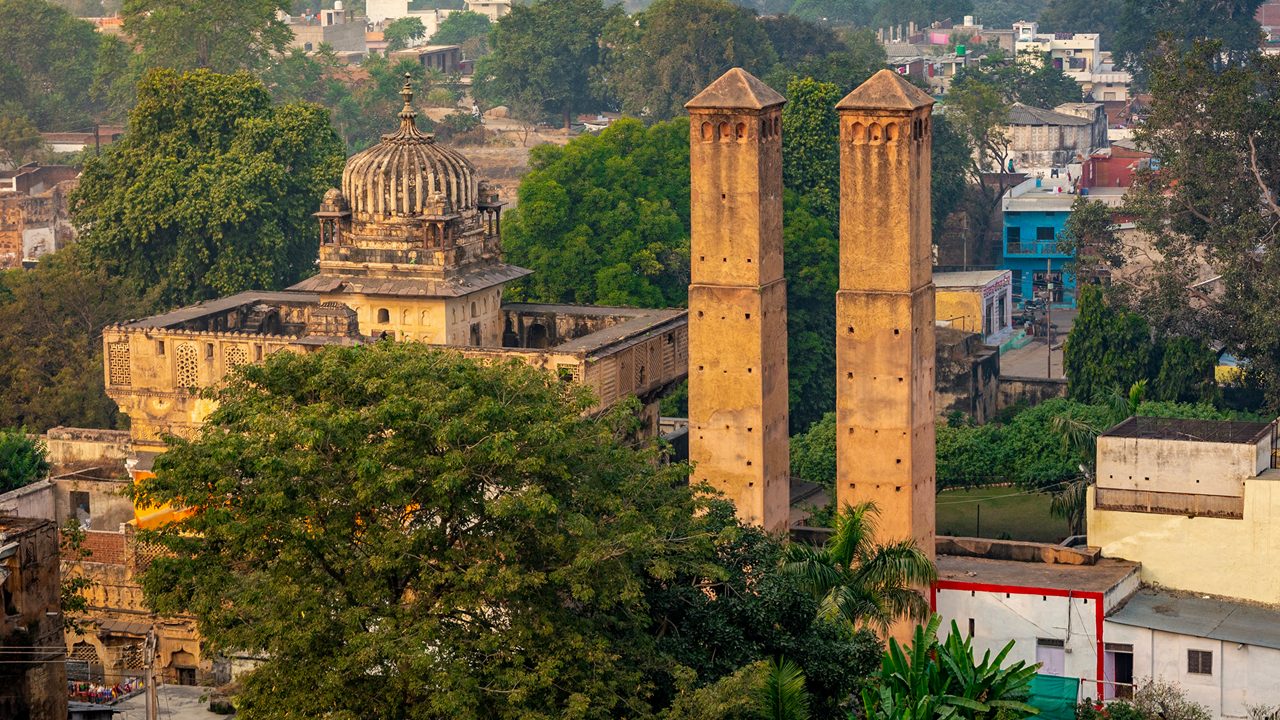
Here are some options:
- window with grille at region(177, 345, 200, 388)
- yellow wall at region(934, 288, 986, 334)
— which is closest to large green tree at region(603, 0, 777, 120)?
yellow wall at region(934, 288, 986, 334)

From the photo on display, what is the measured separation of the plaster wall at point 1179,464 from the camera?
34906mm

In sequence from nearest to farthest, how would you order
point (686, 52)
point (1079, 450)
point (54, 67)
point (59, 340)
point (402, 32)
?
point (1079, 450) → point (59, 340) → point (686, 52) → point (54, 67) → point (402, 32)

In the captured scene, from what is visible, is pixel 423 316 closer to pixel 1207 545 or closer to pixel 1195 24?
pixel 1207 545

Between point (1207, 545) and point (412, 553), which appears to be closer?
point (412, 553)

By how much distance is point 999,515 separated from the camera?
144 ft

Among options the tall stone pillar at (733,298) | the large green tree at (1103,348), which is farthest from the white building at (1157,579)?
the large green tree at (1103,348)

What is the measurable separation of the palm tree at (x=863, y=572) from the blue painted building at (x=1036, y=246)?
33.4 metres

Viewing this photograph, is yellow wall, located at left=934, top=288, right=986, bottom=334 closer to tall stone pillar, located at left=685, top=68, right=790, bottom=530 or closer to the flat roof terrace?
the flat roof terrace

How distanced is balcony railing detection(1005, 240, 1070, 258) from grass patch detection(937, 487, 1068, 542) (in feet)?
71.7

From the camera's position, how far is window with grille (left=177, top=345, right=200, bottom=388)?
41125mm

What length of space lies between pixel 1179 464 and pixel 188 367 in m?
15.8

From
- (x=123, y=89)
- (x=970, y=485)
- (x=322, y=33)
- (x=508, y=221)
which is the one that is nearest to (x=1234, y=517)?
(x=970, y=485)

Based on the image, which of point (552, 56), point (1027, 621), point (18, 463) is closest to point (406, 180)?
point (18, 463)

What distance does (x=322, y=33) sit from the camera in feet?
384
